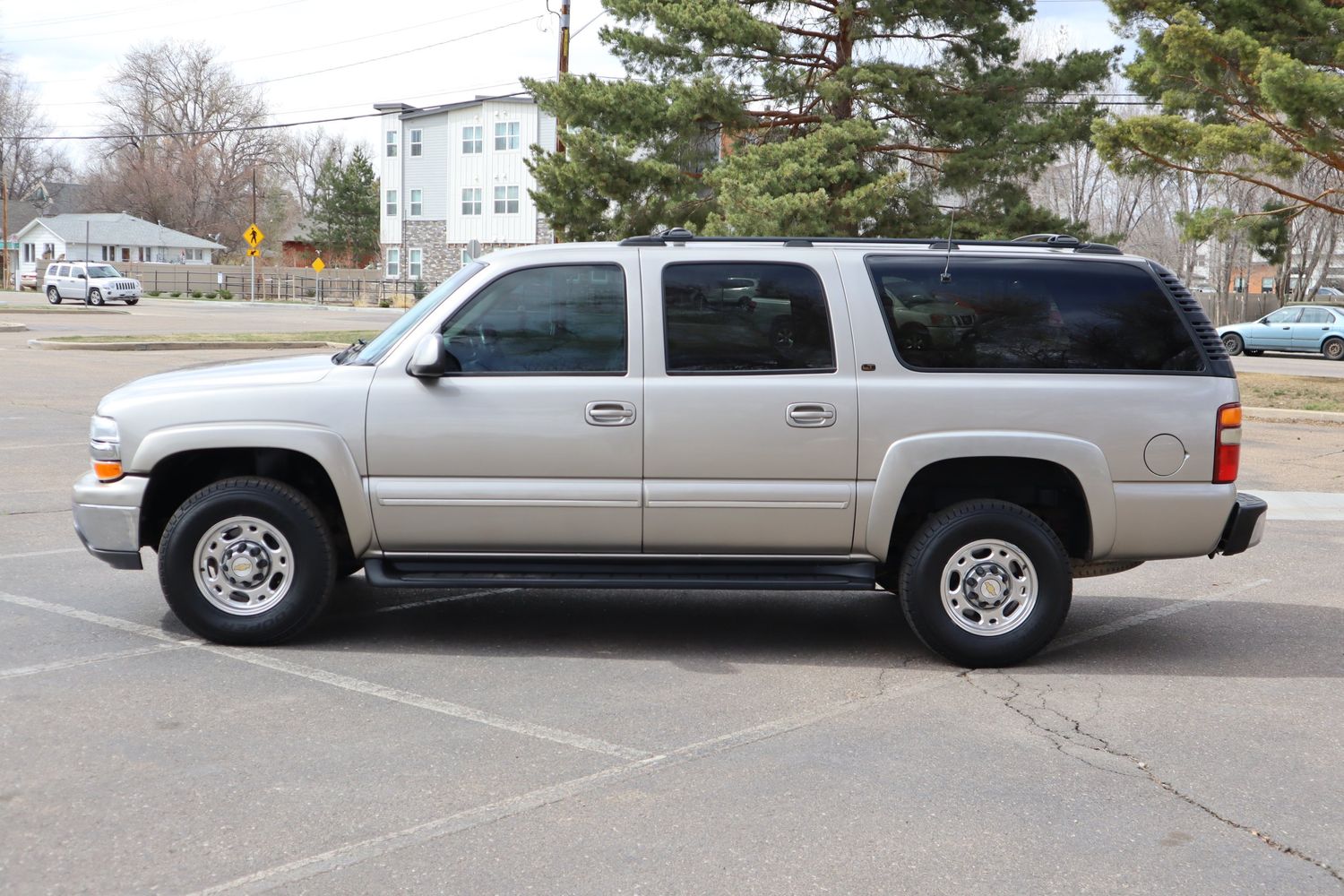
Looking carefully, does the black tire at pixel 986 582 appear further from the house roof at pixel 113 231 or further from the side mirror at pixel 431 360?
the house roof at pixel 113 231

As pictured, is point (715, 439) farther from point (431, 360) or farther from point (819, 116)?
point (819, 116)

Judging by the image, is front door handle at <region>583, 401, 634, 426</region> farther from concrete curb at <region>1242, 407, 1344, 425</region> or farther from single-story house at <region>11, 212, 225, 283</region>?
single-story house at <region>11, 212, 225, 283</region>

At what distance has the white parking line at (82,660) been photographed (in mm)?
5754

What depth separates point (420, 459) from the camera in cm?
611

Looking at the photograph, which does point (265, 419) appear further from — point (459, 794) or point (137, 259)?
point (137, 259)

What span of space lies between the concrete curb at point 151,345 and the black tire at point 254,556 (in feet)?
68.0

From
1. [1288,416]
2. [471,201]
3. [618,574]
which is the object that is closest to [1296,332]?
[1288,416]

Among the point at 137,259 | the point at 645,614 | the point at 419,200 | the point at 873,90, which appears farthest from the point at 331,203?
the point at 645,614

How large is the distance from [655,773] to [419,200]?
66.7 meters

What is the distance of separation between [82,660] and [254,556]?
87 centimetres

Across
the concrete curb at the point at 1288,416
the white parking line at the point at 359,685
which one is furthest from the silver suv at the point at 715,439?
the concrete curb at the point at 1288,416

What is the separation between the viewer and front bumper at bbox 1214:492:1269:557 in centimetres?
627

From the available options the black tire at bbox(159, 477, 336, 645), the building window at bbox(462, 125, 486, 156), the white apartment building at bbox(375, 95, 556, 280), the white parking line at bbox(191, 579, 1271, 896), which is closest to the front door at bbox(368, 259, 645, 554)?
the black tire at bbox(159, 477, 336, 645)

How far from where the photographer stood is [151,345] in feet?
92.4
